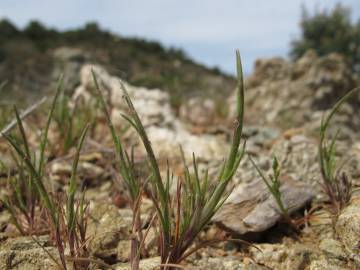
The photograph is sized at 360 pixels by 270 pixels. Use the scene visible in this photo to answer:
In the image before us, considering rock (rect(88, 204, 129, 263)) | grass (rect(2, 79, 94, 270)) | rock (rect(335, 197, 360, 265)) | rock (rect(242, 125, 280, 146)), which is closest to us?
grass (rect(2, 79, 94, 270))

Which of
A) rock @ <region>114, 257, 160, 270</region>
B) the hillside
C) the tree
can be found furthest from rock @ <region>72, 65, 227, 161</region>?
the tree

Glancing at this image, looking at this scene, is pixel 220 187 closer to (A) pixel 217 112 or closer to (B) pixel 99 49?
(A) pixel 217 112

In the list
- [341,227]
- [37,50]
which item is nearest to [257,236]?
[341,227]

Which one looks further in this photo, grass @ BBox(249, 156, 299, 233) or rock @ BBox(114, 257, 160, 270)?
grass @ BBox(249, 156, 299, 233)

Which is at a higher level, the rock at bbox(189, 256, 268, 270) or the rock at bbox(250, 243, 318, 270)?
the rock at bbox(250, 243, 318, 270)

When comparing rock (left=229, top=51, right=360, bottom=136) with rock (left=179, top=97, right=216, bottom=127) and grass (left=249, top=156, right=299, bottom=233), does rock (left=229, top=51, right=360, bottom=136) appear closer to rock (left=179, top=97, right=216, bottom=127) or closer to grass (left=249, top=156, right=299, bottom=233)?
rock (left=179, top=97, right=216, bottom=127)

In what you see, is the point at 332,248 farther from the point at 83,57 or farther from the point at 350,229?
the point at 83,57

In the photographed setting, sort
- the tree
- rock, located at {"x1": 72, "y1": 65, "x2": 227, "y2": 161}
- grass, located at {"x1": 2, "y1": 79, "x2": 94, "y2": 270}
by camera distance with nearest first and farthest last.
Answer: grass, located at {"x1": 2, "y1": 79, "x2": 94, "y2": 270} < rock, located at {"x1": 72, "y1": 65, "x2": 227, "y2": 161} < the tree

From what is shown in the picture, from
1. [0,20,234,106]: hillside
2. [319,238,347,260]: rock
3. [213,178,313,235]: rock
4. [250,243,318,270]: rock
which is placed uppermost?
[0,20,234,106]: hillside
